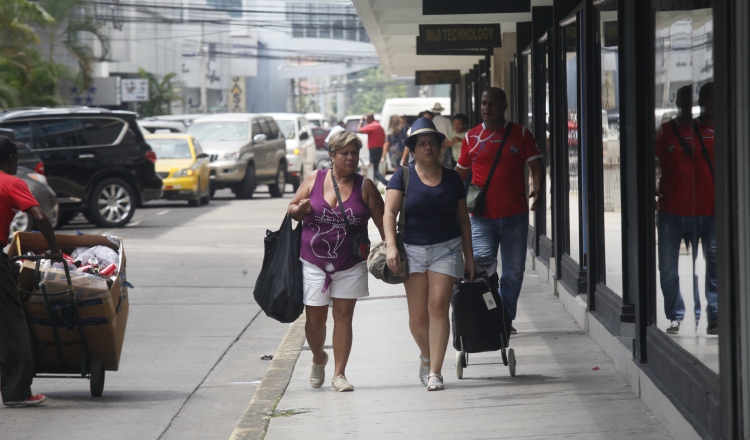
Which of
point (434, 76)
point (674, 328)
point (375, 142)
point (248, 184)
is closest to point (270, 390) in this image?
point (674, 328)

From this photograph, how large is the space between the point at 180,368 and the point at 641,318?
3825 millimetres

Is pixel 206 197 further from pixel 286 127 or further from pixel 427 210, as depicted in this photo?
pixel 427 210

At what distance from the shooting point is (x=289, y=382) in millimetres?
7770

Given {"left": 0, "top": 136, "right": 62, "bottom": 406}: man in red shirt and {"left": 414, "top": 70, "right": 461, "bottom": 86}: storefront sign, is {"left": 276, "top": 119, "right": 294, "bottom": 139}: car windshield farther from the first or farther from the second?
{"left": 0, "top": 136, "right": 62, "bottom": 406}: man in red shirt

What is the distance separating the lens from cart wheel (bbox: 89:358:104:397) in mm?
7375

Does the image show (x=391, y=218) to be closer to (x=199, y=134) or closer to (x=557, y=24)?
(x=557, y=24)

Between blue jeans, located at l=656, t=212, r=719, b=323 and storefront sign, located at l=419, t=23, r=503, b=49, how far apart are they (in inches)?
404

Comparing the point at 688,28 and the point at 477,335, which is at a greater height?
the point at 688,28

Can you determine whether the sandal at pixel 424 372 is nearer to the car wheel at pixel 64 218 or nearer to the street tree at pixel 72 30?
the car wheel at pixel 64 218

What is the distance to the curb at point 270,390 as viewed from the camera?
21.0 feet

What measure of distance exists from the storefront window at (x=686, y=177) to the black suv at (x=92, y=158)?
14668 mm

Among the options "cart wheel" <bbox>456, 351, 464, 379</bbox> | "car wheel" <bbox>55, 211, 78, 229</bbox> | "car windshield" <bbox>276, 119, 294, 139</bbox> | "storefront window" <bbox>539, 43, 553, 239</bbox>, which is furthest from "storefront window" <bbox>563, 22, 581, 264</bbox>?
"car windshield" <bbox>276, 119, 294, 139</bbox>

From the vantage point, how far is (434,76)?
31.2 metres

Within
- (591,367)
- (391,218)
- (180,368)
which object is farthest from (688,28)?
(180,368)
